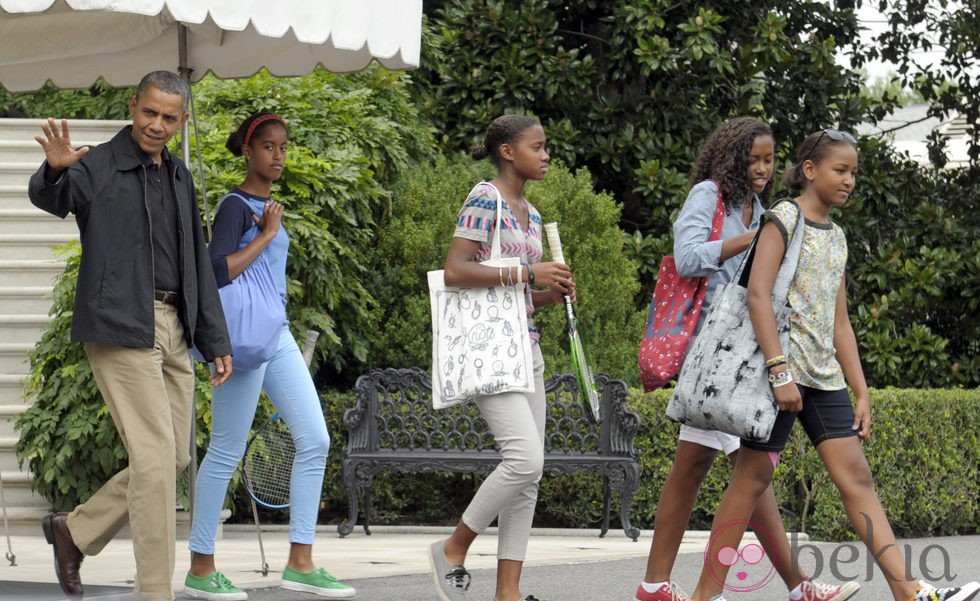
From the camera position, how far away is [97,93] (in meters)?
13.8

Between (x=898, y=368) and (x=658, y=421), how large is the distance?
11.7 feet

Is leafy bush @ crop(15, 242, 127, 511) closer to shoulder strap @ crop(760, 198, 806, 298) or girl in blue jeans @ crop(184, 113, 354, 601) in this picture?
girl in blue jeans @ crop(184, 113, 354, 601)

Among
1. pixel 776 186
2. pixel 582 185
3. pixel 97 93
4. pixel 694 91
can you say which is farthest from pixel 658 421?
pixel 97 93

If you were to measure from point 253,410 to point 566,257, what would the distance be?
5792 mm

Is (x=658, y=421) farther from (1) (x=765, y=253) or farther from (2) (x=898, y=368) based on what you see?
(1) (x=765, y=253)

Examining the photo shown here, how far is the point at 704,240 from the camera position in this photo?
5.77 m

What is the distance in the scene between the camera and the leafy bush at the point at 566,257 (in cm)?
1118

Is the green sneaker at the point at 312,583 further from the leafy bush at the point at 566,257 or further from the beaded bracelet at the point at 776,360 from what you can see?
the leafy bush at the point at 566,257

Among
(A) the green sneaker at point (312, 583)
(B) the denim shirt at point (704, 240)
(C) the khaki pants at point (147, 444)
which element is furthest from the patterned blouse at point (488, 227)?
(A) the green sneaker at point (312, 583)

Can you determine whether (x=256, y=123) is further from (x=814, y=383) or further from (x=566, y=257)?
(x=566, y=257)

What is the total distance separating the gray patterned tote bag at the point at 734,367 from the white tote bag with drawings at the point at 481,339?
65cm

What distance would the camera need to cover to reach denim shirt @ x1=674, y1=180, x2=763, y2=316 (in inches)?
225

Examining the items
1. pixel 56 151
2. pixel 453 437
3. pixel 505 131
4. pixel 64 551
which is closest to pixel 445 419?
pixel 453 437

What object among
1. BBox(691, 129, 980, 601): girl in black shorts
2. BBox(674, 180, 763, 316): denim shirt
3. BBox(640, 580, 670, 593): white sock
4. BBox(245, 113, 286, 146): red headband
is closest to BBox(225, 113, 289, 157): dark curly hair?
BBox(245, 113, 286, 146): red headband
